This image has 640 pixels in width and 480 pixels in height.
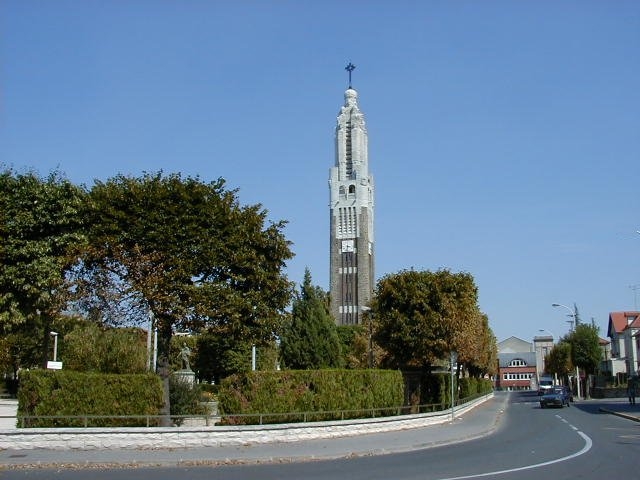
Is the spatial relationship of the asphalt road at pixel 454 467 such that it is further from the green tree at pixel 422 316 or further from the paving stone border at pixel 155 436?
the green tree at pixel 422 316

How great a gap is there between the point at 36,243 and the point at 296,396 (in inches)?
366

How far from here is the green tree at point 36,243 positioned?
69.2 feet

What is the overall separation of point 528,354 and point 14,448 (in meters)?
160

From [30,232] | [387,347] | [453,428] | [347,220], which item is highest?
[347,220]

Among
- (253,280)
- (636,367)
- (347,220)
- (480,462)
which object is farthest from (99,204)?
(347,220)

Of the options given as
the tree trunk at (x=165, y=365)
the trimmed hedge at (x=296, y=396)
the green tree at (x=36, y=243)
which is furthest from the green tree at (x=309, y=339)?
the green tree at (x=36, y=243)

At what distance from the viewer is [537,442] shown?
69.9ft

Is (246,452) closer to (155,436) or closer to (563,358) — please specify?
(155,436)

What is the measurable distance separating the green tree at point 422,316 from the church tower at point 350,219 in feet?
262

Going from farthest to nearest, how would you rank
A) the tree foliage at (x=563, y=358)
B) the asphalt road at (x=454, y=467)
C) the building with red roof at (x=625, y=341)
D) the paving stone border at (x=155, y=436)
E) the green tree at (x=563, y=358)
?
the building with red roof at (x=625, y=341) → the green tree at (x=563, y=358) → the tree foliage at (x=563, y=358) → the paving stone border at (x=155, y=436) → the asphalt road at (x=454, y=467)

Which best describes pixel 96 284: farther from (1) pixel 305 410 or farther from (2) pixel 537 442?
(2) pixel 537 442

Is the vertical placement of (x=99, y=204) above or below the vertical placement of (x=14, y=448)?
above

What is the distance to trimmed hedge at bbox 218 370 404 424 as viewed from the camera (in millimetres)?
21875

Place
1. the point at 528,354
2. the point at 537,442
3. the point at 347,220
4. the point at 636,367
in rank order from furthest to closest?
1. the point at 528,354
2. the point at 347,220
3. the point at 636,367
4. the point at 537,442
